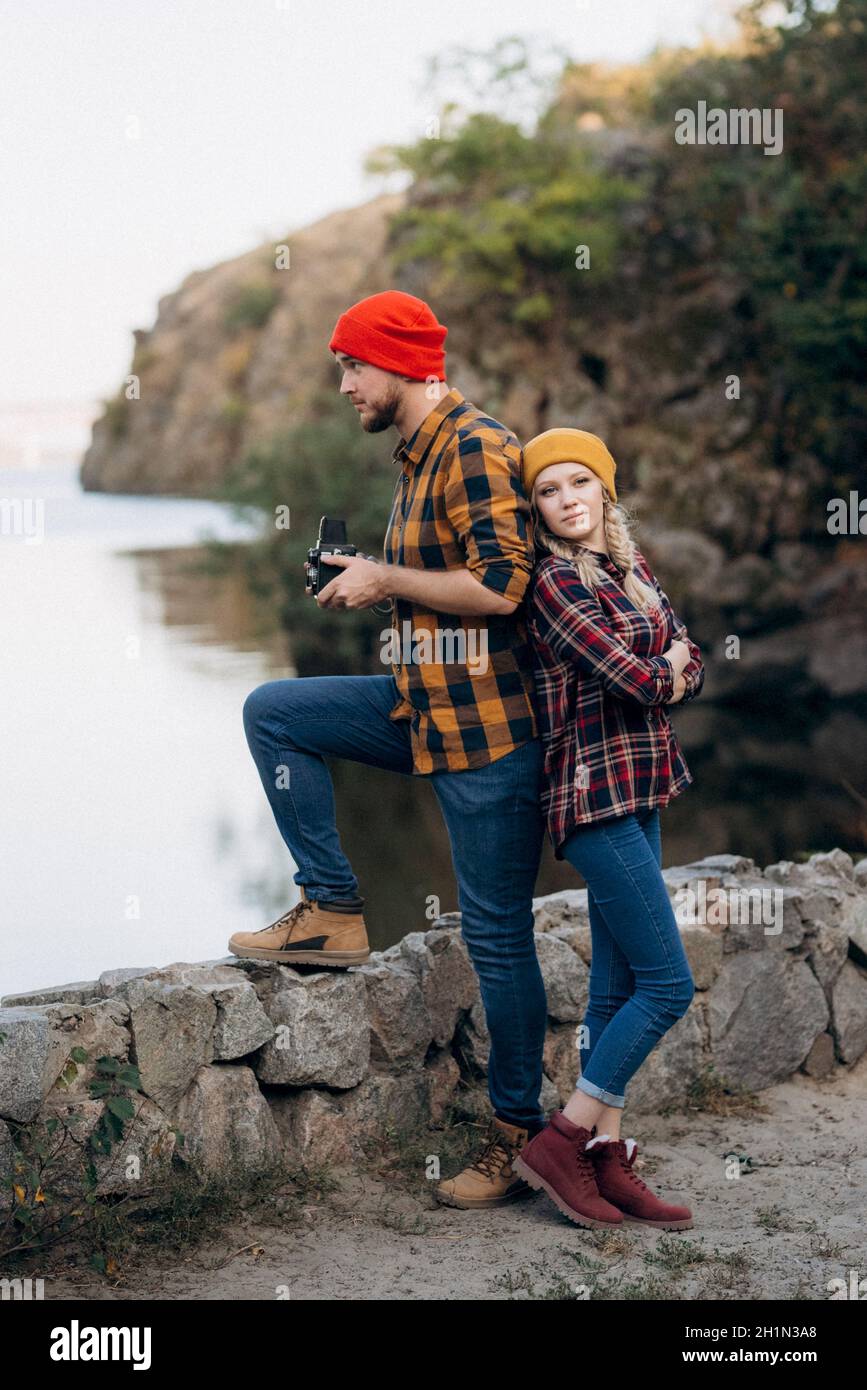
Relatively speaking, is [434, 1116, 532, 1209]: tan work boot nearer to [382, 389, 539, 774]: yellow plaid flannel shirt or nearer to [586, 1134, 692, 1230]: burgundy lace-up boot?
[586, 1134, 692, 1230]: burgundy lace-up boot

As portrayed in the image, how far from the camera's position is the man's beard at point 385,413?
3.48m

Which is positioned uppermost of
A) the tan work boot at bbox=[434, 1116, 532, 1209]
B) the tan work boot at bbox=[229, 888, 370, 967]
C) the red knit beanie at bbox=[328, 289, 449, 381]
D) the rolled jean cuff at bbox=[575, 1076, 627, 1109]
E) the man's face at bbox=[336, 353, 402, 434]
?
the red knit beanie at bbox=[328, 289, 449, 381]

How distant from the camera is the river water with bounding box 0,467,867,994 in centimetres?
790

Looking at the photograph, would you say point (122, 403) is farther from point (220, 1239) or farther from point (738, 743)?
point (220, 1239)

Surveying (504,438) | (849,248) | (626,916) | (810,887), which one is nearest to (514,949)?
(626,916)

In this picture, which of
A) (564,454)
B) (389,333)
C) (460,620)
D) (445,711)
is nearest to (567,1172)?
(445,711)

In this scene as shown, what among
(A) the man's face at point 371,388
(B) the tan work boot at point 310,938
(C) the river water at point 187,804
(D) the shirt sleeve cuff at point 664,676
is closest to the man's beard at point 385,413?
(A) the man's face at point 371,388

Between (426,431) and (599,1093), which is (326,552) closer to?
(426,431)

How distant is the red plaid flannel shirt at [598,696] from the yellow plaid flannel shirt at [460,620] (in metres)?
0.07

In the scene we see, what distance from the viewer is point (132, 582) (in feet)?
78.2

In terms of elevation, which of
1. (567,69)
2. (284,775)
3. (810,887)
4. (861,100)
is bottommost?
(810,887)

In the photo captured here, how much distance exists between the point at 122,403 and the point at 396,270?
2761 centimetres

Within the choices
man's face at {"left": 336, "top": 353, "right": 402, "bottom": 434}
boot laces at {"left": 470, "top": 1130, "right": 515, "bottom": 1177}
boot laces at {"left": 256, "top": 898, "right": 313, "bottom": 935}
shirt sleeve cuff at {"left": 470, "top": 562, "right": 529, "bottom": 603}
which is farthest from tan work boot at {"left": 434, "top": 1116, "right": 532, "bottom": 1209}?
man's face at {"left": 336, "top": 353, "right": 402, "bottom": 434}

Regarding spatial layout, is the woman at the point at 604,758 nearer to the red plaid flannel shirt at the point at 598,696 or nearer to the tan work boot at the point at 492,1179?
the red plaid flannel shirt at the point at 598,696
